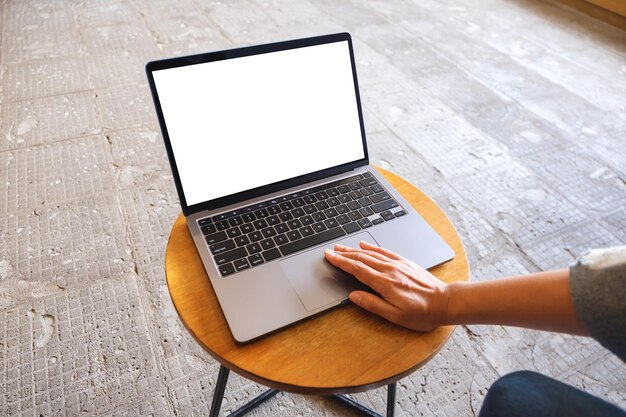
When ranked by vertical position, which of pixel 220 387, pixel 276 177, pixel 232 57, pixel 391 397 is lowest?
pixel 391 397

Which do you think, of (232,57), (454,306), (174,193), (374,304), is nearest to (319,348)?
(374,304)

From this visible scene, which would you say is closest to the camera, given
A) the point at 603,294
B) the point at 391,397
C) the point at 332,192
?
the point at 603,294

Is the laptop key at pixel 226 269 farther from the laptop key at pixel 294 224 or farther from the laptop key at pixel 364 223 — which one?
the laptop key at pixel 364 223

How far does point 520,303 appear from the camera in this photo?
25.4 inches

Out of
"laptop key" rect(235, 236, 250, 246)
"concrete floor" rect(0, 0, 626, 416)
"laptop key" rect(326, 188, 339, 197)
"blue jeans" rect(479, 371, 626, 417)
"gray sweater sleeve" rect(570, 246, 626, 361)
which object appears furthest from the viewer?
"concrete floor" rect(0, 0, 626, 416)

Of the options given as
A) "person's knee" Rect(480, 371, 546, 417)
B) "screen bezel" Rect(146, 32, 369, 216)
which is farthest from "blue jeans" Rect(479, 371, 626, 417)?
"screen bezel" Rect(146, 32, 369, 216)

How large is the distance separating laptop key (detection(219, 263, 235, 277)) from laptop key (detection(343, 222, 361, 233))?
0.21 meters

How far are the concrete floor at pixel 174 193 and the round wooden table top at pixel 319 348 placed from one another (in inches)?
21.0

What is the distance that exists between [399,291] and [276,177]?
0.32 meters

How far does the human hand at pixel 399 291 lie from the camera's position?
2.23 feet

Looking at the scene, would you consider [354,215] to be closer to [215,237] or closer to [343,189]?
[343,189]

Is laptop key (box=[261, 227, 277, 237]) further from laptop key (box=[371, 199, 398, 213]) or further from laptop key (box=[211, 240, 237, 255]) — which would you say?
laptop key (box=[371, 199, 398, 213])

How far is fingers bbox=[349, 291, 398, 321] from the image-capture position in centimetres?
68

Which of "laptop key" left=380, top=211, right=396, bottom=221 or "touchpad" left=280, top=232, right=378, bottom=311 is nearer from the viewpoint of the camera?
"touchpad" left=280, top=232, right=378, bottom=311
